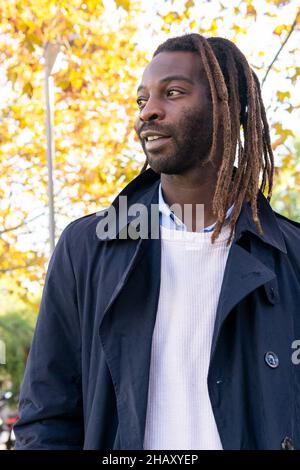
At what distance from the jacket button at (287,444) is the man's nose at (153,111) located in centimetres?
99

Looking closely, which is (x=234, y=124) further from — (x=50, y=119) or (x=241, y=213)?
(x=50, y=119)

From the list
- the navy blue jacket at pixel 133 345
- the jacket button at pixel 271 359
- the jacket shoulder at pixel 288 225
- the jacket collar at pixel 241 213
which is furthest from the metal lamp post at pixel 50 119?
the jacket button at pixel 271 359

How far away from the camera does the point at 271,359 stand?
2.22 metres

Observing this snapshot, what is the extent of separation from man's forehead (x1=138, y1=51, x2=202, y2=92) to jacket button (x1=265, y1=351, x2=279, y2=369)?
87 centimetres

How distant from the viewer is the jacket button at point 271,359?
2.21 m

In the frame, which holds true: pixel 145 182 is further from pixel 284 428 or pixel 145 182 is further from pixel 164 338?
pixel 284 428

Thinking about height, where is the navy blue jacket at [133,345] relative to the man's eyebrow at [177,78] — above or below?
below

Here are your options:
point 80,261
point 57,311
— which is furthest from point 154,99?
point 57,311

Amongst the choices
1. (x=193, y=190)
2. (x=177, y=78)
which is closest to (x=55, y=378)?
(x=193, y=190)

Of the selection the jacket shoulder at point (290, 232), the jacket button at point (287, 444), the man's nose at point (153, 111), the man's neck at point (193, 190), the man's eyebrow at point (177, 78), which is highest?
the man's eyebrow at point (177, 78)

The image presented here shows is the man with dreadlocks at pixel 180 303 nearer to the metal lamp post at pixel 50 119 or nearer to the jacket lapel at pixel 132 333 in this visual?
the jacket lapel at pixel 132 333

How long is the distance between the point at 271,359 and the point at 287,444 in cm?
23

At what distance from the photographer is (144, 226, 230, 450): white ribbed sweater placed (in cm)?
216
